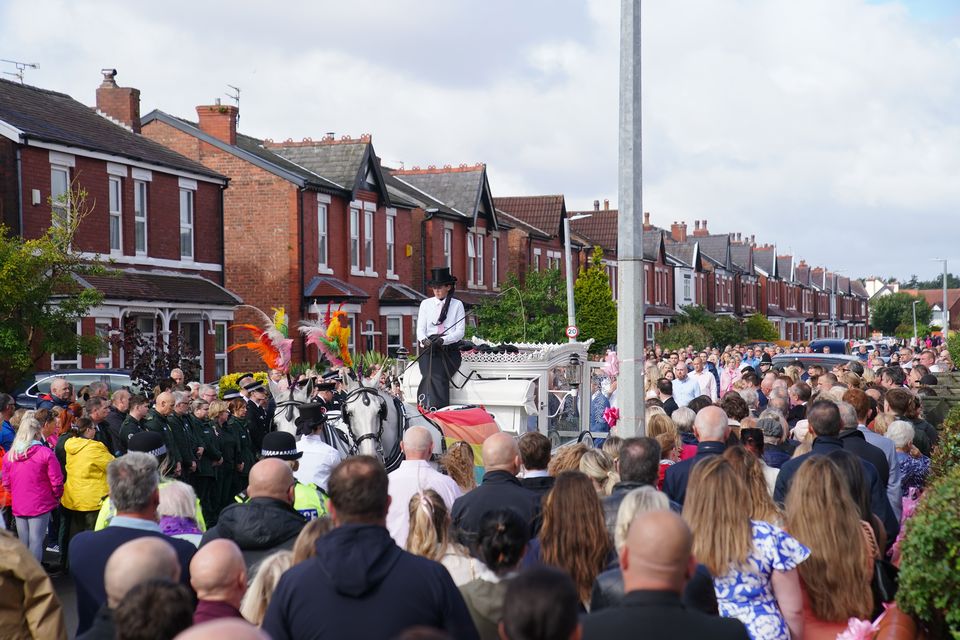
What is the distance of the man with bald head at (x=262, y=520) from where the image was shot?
18.5ft

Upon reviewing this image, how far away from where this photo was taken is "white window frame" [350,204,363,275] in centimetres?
3409

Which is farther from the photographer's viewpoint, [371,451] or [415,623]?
[371,451]

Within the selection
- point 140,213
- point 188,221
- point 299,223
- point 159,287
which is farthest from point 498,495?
point 299,223

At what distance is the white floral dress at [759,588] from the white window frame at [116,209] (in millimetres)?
23044

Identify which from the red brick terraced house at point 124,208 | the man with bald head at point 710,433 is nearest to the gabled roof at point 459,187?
the red brick terraced house at point 124,208

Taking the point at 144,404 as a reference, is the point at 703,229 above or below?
above

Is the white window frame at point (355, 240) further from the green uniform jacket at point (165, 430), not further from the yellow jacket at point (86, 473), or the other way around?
the yellow jacket at point (86, 473)

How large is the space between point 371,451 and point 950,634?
6.90 metres

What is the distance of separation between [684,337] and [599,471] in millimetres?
46642

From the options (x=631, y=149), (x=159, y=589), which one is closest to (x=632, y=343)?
(x=631, y=149)

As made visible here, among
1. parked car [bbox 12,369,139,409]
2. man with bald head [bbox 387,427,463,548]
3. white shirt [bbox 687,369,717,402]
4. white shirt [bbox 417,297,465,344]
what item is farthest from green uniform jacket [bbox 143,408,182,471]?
white shirt [bbox 687,369,717,402]

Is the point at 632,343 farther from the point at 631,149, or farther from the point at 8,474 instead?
the point at 8,474

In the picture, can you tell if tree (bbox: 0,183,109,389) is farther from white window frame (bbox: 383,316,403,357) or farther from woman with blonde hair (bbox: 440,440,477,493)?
white window frame (bbox: 383,316,403,357)

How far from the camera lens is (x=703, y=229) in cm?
8694
